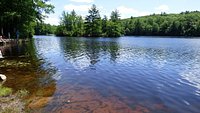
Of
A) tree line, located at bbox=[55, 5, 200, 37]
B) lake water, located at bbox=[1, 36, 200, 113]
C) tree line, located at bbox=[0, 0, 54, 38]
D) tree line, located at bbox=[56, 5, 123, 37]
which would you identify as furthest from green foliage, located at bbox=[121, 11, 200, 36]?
lake water, located at bbox=[1, 36, 200, 113]

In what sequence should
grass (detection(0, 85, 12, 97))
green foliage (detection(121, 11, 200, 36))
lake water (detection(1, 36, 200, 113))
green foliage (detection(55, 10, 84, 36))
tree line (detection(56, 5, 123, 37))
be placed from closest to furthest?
lake water (detection(1, 36, 200, 113))
grass (detection(0, 85, 12, 97))
tree line (detection(56, 5, 123, 37))
green foliage (detection(55, 10, 84, 36))
green foliage (detection(121, 11, 200, 36))

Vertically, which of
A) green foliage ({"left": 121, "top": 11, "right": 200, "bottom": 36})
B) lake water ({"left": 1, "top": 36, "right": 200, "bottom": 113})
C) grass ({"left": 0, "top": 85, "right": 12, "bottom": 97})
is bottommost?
lake water ({"left": 1, "top": 36, "right": 200, "bottom": 113})

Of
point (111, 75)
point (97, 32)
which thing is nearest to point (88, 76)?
point (111, 75)

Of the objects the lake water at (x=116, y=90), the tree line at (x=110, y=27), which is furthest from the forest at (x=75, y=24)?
the lake water at (x=116, y=90)

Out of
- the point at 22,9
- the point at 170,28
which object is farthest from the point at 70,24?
the point at 22,9

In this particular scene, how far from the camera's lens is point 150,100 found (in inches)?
575

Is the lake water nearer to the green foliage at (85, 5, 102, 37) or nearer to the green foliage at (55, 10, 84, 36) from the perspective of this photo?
the green foliage at (85, 5, 102, 37)

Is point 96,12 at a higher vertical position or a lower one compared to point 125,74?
higher

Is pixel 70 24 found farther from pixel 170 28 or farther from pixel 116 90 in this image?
pixel 116 90

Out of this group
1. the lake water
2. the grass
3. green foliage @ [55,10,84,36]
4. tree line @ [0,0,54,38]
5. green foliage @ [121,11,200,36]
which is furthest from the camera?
green foliage @ [121,11,200,36]

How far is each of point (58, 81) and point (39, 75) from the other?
2.78 metres

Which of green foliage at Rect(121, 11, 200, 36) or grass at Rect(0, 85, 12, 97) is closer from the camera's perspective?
grass at Rect(0, 85, 12, 97)

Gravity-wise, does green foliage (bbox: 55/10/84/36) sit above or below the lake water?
above

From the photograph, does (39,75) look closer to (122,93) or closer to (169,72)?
(122,93)
